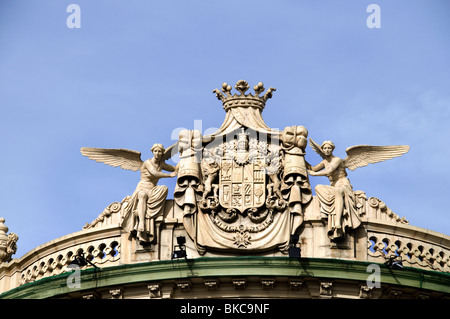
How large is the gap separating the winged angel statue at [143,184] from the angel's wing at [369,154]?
4.68 meters

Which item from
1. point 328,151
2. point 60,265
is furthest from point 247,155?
point 60,265

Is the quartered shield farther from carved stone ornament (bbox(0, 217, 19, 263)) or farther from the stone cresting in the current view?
carved stone ornament (bbox(0, 217, 19, 263))

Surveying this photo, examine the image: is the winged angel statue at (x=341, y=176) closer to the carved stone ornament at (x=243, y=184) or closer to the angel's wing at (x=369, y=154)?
the angel's wing at (x=369, y=154)

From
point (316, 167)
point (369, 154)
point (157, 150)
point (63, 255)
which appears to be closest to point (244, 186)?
point (316, 167)

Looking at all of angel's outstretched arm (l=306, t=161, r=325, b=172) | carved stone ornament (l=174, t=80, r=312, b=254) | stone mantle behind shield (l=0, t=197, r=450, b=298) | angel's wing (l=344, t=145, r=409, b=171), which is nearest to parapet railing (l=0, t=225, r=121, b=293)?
stone mantle behind shield (l=0, t=197, r=450, b=298)

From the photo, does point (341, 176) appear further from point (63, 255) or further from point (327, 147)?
point (63, 255)

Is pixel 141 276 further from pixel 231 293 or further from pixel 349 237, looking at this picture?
pixel 349 237

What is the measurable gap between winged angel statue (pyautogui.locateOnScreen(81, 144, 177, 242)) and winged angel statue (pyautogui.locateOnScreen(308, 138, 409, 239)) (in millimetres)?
3925

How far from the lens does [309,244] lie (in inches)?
1937

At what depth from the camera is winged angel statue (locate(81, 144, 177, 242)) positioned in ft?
163

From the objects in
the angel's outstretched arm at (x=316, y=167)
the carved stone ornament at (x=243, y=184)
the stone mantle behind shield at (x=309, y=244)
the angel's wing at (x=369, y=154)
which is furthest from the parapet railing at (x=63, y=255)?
the angel's wing at (x=369, y=154)

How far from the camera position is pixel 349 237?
162 feet

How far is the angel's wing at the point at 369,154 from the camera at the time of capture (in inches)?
2007
